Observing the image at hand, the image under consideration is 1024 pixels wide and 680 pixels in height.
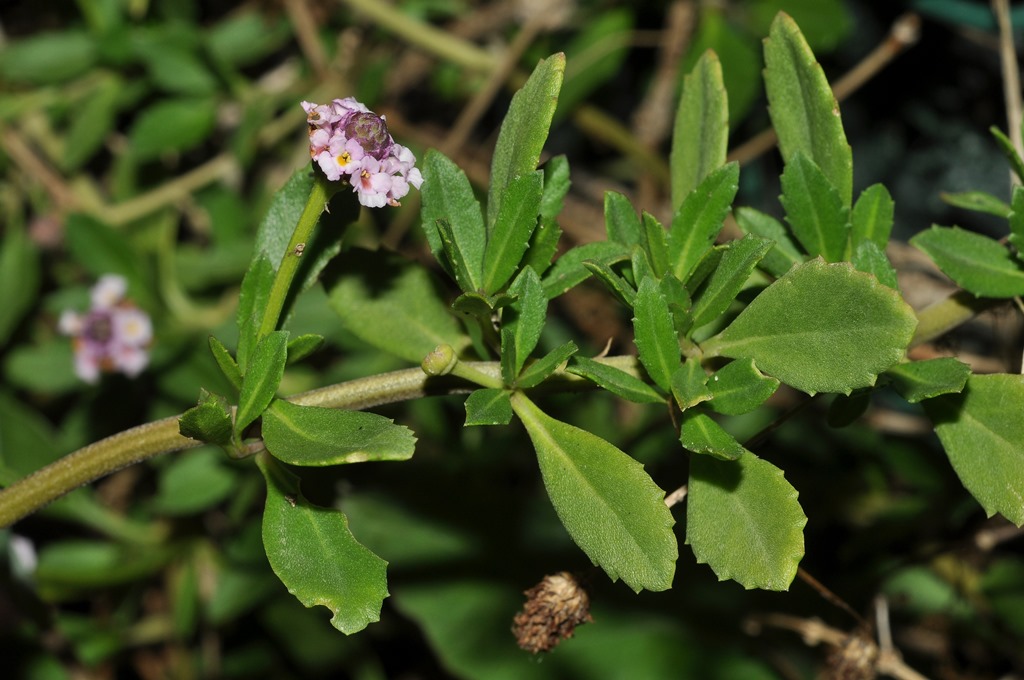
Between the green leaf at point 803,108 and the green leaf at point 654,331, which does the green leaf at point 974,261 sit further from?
the green leaf at point 654,331

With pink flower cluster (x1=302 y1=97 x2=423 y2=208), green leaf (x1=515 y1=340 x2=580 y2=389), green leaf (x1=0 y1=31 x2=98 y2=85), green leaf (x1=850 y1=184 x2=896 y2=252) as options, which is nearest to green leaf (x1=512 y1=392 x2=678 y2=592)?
green leaf (x1=515 y1=340 x2=580 y2=389)

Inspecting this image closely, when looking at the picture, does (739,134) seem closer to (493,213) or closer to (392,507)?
(392,507)

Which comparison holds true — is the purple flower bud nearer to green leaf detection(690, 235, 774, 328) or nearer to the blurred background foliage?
green leaf detection(690, 235, 774, 328)

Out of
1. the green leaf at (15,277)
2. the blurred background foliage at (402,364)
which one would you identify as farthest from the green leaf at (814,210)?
the green leaf at (15,277)

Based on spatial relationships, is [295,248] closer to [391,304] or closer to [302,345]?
[302,345]

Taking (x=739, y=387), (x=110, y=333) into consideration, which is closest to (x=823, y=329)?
(x=739, y=387)
